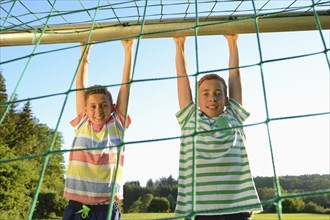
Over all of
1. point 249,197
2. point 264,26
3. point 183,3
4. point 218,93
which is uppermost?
point 183,3

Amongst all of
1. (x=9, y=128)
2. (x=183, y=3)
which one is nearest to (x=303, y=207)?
(x=9, y=128)

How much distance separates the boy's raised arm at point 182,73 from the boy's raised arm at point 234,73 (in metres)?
0.19

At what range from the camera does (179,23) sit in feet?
5.39

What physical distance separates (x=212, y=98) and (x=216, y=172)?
1.03ft

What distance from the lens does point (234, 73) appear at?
1629 millimetres

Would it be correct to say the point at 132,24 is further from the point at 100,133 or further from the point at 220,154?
the point at 220,154

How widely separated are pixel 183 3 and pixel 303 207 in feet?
112

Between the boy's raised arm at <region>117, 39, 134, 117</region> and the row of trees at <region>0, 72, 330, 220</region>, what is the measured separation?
1357 mm

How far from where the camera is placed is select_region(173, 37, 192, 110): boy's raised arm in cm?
155

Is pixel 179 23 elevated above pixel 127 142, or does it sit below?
above

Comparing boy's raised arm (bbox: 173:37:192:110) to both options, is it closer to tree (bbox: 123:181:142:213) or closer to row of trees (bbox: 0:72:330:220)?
row of trees (bbox: 0:72:330:220)

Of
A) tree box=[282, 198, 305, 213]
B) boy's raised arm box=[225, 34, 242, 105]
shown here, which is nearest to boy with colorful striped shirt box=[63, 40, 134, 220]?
boy's raised arm box=[225, 34, 242, 105]

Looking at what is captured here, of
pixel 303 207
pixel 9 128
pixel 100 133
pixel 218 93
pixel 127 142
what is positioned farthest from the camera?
pixel 303 207

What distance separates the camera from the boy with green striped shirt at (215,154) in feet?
4.20
